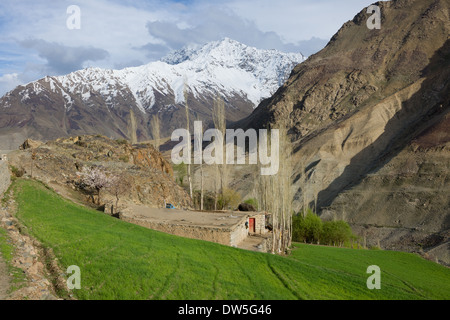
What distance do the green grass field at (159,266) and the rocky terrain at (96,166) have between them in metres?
4.81

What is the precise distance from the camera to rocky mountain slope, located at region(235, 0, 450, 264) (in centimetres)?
5500

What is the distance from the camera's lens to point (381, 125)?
84.7 metres

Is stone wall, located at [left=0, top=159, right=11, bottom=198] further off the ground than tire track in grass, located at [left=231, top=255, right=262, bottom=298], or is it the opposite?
stone wall, located at [left=0, top=159, right=11, bottom=198]

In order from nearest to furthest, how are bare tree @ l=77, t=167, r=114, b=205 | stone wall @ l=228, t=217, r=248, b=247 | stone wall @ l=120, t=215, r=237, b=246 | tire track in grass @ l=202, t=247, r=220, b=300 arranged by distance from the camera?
1. tire track in grass @ l=202, t=247, r=220, b=300
2. stone wall @ l=120, t=215, r=237, b=246
3. stone wall @ l=228, t=217, r=248, b=247
4. bare tree @ l=77, t=167, r=114, b=205

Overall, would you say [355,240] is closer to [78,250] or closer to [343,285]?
[343,285]

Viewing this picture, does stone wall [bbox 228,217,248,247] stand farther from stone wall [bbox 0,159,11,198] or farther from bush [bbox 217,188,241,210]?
bush [bbox 217,188,241,210]

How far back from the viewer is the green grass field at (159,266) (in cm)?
1217
